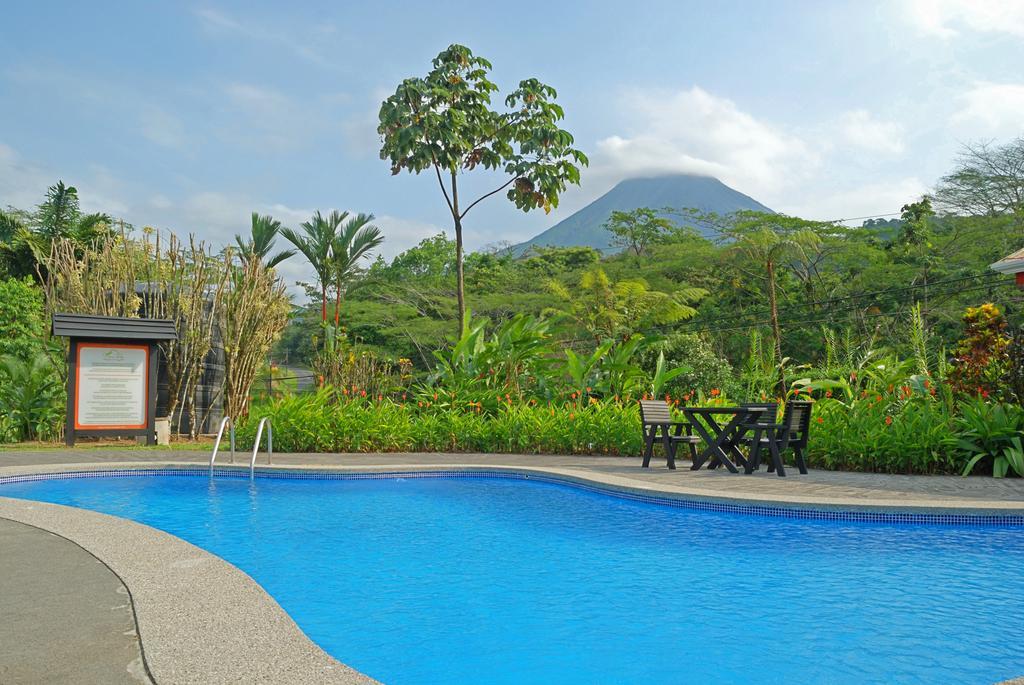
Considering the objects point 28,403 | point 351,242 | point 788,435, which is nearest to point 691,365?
point 788,435

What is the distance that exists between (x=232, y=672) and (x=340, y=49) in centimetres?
1265

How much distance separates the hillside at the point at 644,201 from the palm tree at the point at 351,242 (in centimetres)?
8673

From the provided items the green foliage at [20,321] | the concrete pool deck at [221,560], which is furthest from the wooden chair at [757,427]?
the green foliage at [20,321]

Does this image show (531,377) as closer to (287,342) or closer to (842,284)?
(842,284)

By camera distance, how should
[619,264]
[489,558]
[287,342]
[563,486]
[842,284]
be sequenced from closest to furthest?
[489,558] → [563,486] → [842,284] → [619,264] → [287,342]

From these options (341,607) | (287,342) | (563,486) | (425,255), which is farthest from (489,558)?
(287,342)

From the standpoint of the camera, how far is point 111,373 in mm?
12711

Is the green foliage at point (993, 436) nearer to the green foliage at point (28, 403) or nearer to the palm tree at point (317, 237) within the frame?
the green foliage at point (28, 403)

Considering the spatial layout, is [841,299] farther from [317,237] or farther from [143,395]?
[143,395]

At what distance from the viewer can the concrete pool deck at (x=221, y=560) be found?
2.83 meters

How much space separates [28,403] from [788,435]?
40.1 feet

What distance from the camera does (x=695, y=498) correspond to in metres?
7.07

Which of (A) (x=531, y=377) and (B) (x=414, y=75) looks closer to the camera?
(A) (x=531, y=377)

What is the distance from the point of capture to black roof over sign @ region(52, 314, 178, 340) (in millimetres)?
12141
